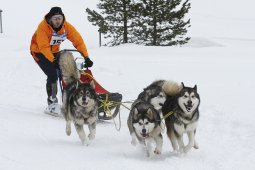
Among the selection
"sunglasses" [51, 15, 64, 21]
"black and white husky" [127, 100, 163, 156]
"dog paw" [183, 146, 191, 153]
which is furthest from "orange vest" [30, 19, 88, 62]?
"dog paw" [183, 146, 191, 153]

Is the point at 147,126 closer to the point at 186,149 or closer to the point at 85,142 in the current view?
the point at 186,149

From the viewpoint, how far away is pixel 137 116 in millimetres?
5262

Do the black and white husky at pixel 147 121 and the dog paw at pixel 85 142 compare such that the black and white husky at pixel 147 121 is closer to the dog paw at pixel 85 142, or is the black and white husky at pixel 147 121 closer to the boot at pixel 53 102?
the dog paw at pixel 85 142

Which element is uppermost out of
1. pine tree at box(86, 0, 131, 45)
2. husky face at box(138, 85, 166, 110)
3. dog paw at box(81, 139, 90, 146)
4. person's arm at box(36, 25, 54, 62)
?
pine tree at box(86, 0, 131, 45)

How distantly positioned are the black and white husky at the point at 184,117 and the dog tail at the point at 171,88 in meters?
0.17

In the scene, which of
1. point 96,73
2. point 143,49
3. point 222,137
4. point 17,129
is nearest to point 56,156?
point 17,129

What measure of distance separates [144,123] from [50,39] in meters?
2.49

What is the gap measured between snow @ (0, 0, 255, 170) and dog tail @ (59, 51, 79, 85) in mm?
739

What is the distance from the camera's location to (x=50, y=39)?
692cm

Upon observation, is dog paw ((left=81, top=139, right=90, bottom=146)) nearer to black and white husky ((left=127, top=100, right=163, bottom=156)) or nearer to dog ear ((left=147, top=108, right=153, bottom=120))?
black and white husky ((left=127, top=100, right=163, bottom=156))

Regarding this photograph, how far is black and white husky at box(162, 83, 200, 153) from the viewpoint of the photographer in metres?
5.18

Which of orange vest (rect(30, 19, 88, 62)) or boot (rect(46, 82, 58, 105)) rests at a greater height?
orange vest (rect(30, 19, 88, 62))

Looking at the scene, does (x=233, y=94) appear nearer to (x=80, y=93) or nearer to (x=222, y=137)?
(x=222, y=137)

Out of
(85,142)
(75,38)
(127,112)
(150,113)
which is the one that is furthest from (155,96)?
(127,112)
